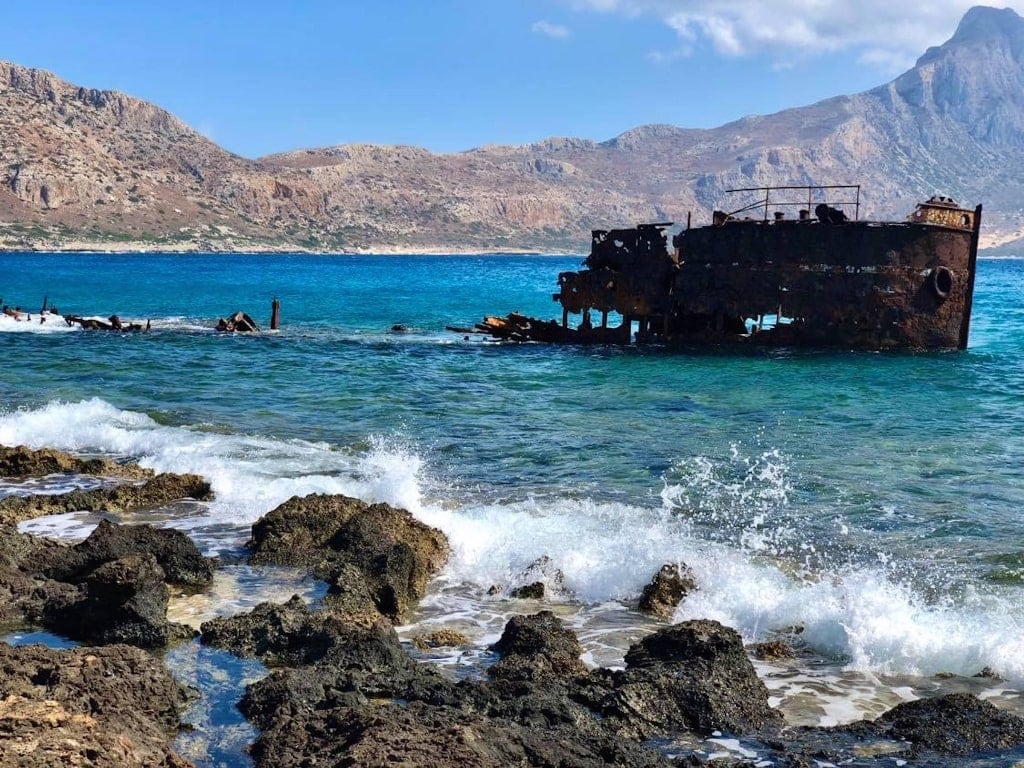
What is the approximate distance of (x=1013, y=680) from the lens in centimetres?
768

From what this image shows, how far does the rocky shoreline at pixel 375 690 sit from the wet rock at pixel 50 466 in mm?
4543

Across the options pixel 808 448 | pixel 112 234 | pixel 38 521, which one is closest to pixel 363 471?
pixel 38 521

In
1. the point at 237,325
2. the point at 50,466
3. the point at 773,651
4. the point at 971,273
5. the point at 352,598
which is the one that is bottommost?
the point at 50,466

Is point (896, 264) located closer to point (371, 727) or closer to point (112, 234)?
point (371, 727)

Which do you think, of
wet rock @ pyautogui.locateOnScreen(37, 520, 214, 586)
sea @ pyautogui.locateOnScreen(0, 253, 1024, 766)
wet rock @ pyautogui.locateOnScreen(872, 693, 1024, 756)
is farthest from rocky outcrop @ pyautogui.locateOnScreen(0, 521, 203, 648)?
wet rock @ pyautogui.locateOnScreen(872, 693, 1024, 756)

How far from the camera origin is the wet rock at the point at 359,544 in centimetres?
911

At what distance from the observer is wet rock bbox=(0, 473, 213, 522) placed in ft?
37.6

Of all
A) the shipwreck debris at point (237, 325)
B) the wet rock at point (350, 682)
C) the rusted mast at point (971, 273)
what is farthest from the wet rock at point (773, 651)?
the shipwreck debris at point (237, 325)

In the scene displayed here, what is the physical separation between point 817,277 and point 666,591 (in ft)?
71.1

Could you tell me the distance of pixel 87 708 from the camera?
5809 millimetres

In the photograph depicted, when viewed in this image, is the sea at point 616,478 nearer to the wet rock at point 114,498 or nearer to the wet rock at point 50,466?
the wet rock at point 114,498

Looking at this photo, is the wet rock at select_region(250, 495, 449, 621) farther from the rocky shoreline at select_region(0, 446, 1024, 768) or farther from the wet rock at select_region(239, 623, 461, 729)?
the wet rock at select_region(239, 623, 461, 729)

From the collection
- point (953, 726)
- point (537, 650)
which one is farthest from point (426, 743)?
point (953, 726)

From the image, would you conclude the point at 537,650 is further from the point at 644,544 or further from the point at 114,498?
the point at 114,498
